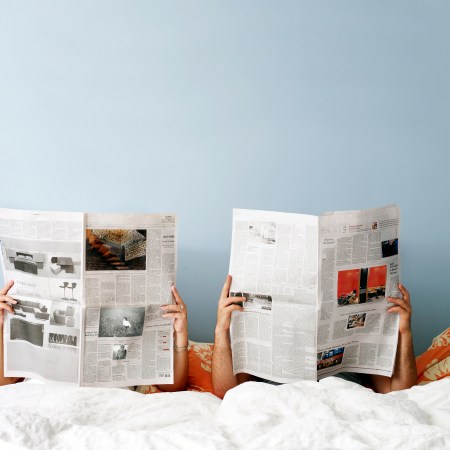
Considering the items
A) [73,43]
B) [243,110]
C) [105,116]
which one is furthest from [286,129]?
[73,43]

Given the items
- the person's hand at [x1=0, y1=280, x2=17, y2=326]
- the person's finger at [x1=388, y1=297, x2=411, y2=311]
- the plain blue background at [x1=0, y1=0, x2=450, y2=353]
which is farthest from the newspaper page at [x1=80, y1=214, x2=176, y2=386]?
the person's finger at [x1=388, y1=297, x2=411, y2=311]

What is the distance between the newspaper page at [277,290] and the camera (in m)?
1.58

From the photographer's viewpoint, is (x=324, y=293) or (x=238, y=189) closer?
(x=324, y=293)

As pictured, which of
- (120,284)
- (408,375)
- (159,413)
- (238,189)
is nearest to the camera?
(159,413)

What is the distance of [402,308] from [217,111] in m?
0.84

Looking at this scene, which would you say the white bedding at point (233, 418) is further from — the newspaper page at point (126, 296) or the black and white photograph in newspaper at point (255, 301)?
the black and white photograph in newspaper at point (255, 301)

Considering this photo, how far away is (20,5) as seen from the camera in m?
1.87

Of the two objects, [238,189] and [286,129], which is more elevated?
[286,129]

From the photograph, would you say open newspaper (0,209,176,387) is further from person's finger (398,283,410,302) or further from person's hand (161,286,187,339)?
person's finger (398,283,410,302)

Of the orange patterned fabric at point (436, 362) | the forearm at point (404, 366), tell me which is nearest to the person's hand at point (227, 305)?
the forearm at point (404, 366)

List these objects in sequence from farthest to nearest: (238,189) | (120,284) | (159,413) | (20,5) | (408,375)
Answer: (238,189), (20,5), (408,375), (120,284), (159,413)

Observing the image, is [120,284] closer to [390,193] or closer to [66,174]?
[66,174]

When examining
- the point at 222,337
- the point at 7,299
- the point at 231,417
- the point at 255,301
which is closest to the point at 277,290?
the point at 255,301

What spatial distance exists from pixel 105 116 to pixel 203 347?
80 centimetres
